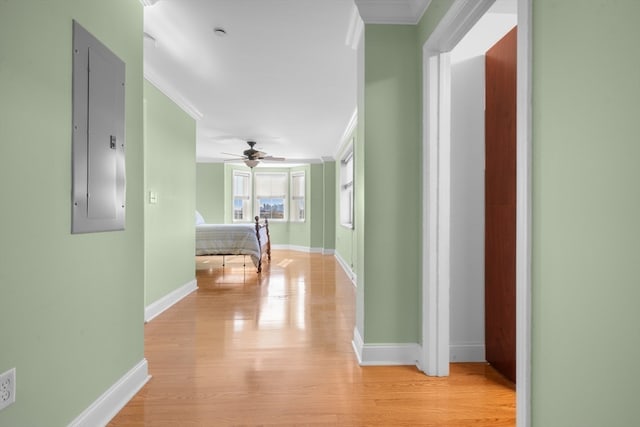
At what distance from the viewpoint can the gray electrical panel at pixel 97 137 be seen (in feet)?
4.73

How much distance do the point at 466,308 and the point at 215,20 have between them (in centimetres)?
276

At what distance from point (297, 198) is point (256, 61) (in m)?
6.26

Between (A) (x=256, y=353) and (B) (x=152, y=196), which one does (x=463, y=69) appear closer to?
(A) (x=256, y=353)

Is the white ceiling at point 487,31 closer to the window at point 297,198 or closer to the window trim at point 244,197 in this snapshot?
the window at point 297,198

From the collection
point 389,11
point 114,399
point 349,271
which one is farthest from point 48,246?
point 349,271

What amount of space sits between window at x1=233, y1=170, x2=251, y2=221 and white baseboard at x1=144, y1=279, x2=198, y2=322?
479cm

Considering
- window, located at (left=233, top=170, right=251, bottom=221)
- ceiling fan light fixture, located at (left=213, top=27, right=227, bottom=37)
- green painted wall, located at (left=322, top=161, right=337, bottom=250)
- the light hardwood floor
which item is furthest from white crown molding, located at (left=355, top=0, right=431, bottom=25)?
window, located at (left=233, top=170, right=251, bottom=221)

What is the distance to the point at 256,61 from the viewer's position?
2945 mm

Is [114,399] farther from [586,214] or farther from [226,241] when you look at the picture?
[226,241]

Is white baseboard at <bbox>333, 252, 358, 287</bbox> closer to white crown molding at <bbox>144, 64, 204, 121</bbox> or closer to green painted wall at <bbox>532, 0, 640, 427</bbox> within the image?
white crown molding at <bbox>144, 64, 204, 121</bbox>

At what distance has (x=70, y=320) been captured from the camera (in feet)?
4.59

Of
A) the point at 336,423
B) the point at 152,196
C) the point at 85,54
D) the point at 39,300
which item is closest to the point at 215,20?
the point at 85,54

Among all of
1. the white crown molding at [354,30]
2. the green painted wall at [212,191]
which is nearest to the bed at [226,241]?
the green painted wall at [212,191]

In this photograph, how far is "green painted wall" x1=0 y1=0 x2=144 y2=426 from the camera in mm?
1110
